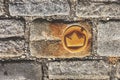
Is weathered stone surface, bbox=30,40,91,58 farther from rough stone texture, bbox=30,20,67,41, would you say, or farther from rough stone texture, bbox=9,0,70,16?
rough stone texture, bbox=9,0,70,16

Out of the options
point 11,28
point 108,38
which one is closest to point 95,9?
point 108,38

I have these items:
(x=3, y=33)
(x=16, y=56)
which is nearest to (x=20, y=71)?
(x=16, y=56)

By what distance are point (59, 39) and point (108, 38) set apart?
203mm

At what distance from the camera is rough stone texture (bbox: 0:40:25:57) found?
1229mm

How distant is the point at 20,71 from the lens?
1.26 meters

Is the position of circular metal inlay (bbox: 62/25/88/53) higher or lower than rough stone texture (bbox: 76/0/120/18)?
lower

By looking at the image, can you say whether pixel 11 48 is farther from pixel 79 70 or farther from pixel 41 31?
pixel 79 70

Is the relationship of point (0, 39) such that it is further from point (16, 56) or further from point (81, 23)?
point (81, 23)

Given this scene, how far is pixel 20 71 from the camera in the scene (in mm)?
1262

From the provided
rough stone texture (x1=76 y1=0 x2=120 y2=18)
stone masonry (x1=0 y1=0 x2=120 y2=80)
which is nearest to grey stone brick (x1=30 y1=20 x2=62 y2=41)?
stone masonry (x1=0 y1=0 x2=120 y2=80)

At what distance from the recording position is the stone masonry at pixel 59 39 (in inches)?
47.2

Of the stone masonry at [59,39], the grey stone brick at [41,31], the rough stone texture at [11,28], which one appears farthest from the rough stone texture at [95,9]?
the rough stone texture at [11,28]

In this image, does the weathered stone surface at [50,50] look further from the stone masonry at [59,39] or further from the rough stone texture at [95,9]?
the rough stone texture at [95,9]

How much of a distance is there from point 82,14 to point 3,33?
33cm
